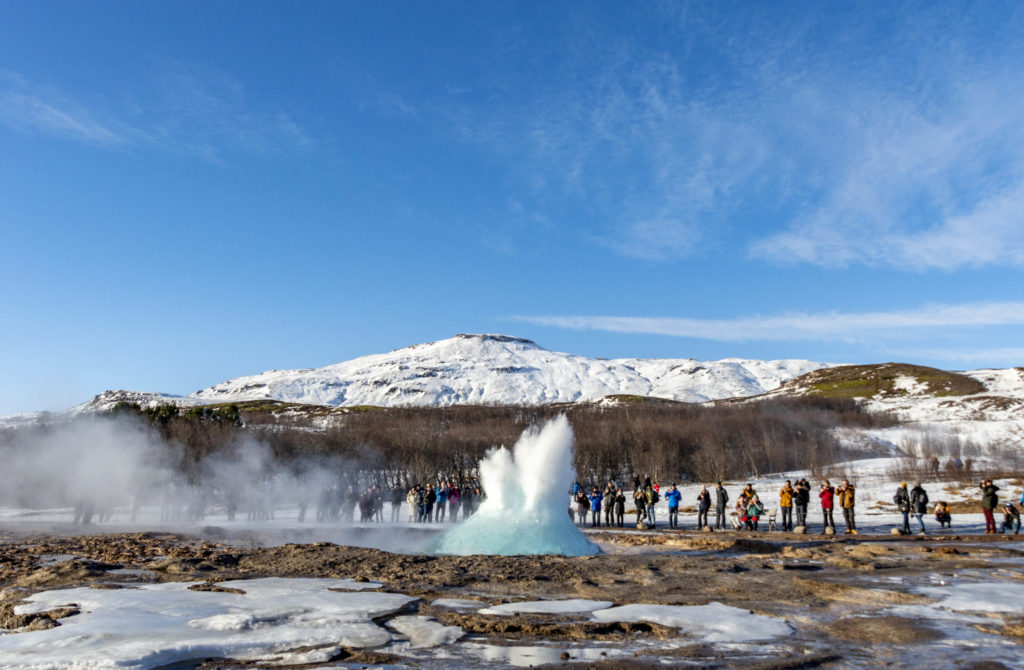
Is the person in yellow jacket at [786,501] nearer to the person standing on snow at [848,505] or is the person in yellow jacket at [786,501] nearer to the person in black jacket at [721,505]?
the person standing on snow at [848,505]

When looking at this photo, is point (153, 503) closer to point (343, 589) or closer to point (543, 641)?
point (343, 589)

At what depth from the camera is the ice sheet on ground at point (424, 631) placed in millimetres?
8805

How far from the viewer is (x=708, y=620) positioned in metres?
10.2

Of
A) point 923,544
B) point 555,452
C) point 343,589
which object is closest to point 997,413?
point 923,544

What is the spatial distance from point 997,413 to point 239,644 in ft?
397

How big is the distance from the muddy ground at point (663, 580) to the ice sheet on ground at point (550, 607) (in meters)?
0.49

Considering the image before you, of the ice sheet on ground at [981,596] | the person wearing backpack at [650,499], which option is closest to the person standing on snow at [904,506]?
the person wearing backpack at [650,499]

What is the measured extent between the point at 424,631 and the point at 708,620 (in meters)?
4.10

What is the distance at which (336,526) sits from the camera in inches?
1318

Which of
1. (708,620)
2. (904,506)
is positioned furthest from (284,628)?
(904,506)

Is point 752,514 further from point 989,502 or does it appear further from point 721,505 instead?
point 989,502

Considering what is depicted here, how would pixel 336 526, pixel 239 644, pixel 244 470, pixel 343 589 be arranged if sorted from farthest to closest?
pixel 244 470, pixel 336 526, pixel 343 589, pixel 239 644

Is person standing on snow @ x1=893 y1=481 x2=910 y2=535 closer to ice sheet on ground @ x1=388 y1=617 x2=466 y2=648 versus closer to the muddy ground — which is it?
the muddy ground

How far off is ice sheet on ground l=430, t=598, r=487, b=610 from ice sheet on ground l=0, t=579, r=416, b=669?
56cm
